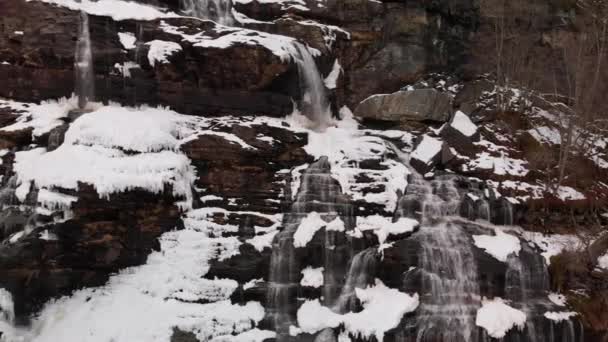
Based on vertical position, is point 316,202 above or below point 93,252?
above

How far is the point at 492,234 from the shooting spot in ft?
42.3

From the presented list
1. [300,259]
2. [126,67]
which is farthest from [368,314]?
[126,67]

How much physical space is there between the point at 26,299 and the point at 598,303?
544 inches

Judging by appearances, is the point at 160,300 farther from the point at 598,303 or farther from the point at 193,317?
the point at 598,303

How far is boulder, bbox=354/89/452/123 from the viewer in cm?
1734

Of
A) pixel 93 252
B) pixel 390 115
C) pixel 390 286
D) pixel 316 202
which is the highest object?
pixel 390 115

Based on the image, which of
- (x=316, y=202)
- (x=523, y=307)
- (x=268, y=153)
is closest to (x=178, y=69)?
(x=268, y=153)

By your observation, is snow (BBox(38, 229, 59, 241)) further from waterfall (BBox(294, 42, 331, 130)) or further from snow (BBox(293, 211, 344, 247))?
waterfall (BBox(294, 42, 331, 130))

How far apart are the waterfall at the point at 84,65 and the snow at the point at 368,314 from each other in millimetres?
9404

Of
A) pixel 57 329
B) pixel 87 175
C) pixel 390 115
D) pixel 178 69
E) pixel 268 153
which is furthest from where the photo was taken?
pixel 390 115

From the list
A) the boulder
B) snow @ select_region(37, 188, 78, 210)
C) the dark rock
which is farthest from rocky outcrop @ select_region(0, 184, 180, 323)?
the boulder

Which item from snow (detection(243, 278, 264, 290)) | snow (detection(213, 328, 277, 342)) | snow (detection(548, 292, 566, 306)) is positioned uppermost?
snow (detection(243, 278, 264, 290))

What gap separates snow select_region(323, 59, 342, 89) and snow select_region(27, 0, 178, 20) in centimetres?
647

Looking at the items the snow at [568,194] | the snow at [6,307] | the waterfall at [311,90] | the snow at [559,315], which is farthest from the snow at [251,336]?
Result: the snow at [568,194]
